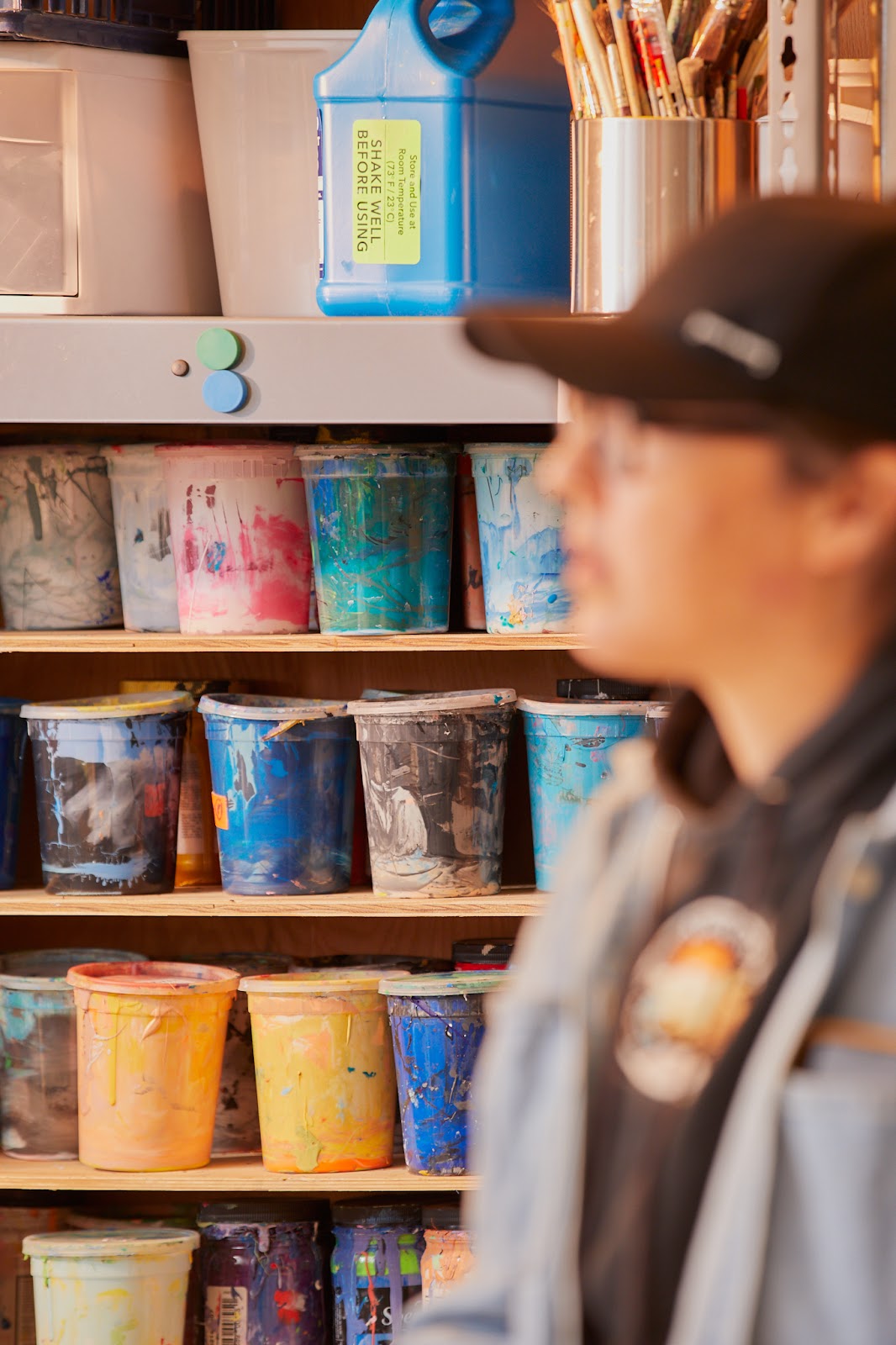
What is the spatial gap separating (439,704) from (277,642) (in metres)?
0.26

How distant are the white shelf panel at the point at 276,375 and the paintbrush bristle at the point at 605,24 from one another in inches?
16.3

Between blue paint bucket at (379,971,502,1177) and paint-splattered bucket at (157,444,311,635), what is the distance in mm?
591

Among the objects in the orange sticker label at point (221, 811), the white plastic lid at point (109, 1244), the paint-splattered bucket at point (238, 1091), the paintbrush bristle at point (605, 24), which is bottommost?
the white plastic lid at point (109, 1244)

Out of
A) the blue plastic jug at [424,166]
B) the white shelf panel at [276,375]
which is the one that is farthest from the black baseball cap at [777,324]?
the blue plastic jug at [424,166]

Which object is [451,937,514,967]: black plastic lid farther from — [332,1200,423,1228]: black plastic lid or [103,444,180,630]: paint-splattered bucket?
[103,444,180,630]: paint-splattered bucket

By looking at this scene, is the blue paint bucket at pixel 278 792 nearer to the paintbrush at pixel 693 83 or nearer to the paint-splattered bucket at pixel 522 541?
the paint-splattered bucket at pixel 522 541

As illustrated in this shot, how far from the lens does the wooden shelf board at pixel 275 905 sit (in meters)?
2.37

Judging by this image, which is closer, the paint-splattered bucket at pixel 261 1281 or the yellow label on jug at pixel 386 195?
the yellow label on jug at pixel 386 195

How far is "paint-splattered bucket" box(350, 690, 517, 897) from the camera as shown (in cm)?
236

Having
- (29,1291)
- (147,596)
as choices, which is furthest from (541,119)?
(29,1291)

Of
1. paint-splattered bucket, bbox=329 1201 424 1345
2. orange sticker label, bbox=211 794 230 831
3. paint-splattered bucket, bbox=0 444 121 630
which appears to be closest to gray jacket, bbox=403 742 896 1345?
orange sticker label, bbox=211 794 230 831

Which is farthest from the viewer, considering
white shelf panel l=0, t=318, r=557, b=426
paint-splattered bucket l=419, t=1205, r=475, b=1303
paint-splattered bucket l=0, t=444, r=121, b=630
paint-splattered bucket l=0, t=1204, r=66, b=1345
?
paint-splattered bucket l=0, t=1204, r=66, b=1345

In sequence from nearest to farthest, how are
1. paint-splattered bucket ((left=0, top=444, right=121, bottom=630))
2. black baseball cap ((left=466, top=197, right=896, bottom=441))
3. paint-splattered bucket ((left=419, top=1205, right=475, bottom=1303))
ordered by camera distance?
black baseball cap ((left=466, top=197, right=896, bottom=441)), paint-splattered bucket ((left=419, top=1205, right=475, bottom=1303)), paint-splattered bucket ((left=0, top=444, right=121, bottom=630))

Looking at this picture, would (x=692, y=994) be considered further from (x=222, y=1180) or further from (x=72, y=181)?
(x=72, y=181)
